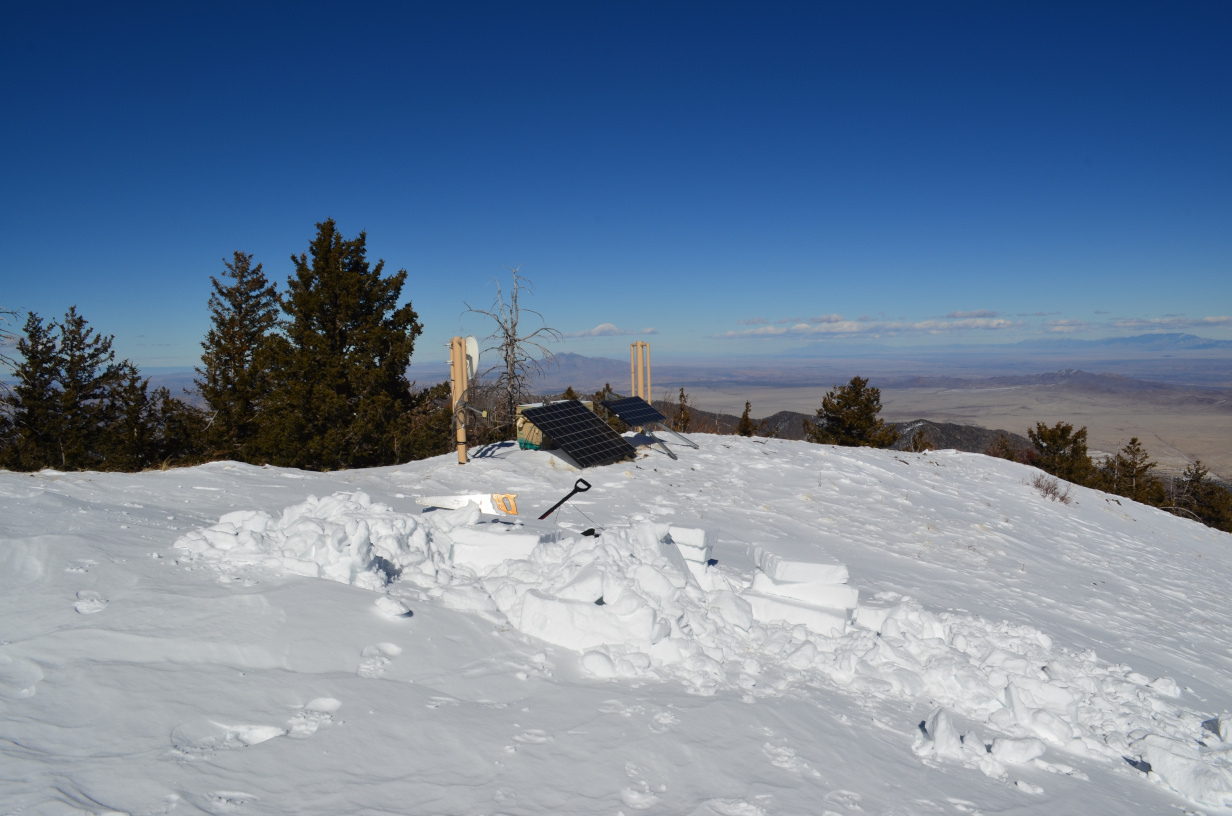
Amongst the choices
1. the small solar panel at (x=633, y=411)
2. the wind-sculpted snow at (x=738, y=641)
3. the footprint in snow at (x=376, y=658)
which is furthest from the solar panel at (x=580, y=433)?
the footprint in snow at (x=376, y=658)

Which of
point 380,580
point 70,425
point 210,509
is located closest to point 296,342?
point 70,425

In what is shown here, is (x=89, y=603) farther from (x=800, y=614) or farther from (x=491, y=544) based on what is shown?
(x=800, y=614)

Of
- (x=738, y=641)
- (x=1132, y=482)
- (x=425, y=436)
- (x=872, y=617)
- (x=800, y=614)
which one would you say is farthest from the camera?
(x=1132, y=482)

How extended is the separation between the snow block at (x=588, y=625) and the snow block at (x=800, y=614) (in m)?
0.99

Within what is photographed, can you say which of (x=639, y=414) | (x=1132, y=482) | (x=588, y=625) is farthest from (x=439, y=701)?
(x=1132, y=482)

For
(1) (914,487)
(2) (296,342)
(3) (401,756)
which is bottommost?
(1) (914,487)

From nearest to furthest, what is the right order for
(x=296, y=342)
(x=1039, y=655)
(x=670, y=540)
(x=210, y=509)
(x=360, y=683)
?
(x=360, y=683) → (x=1039, y=655) → (x=670, y=540) → (x=210, y=509) → (x=296, y=342)

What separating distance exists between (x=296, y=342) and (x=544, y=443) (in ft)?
36.0

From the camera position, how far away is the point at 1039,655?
14.6 ft

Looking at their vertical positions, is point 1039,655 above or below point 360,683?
below

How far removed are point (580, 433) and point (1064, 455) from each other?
2330 cm

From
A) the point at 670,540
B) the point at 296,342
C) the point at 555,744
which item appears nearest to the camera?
the point at 555,744

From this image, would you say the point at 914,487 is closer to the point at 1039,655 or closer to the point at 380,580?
the point at 1039,655

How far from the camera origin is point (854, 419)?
24.9m
